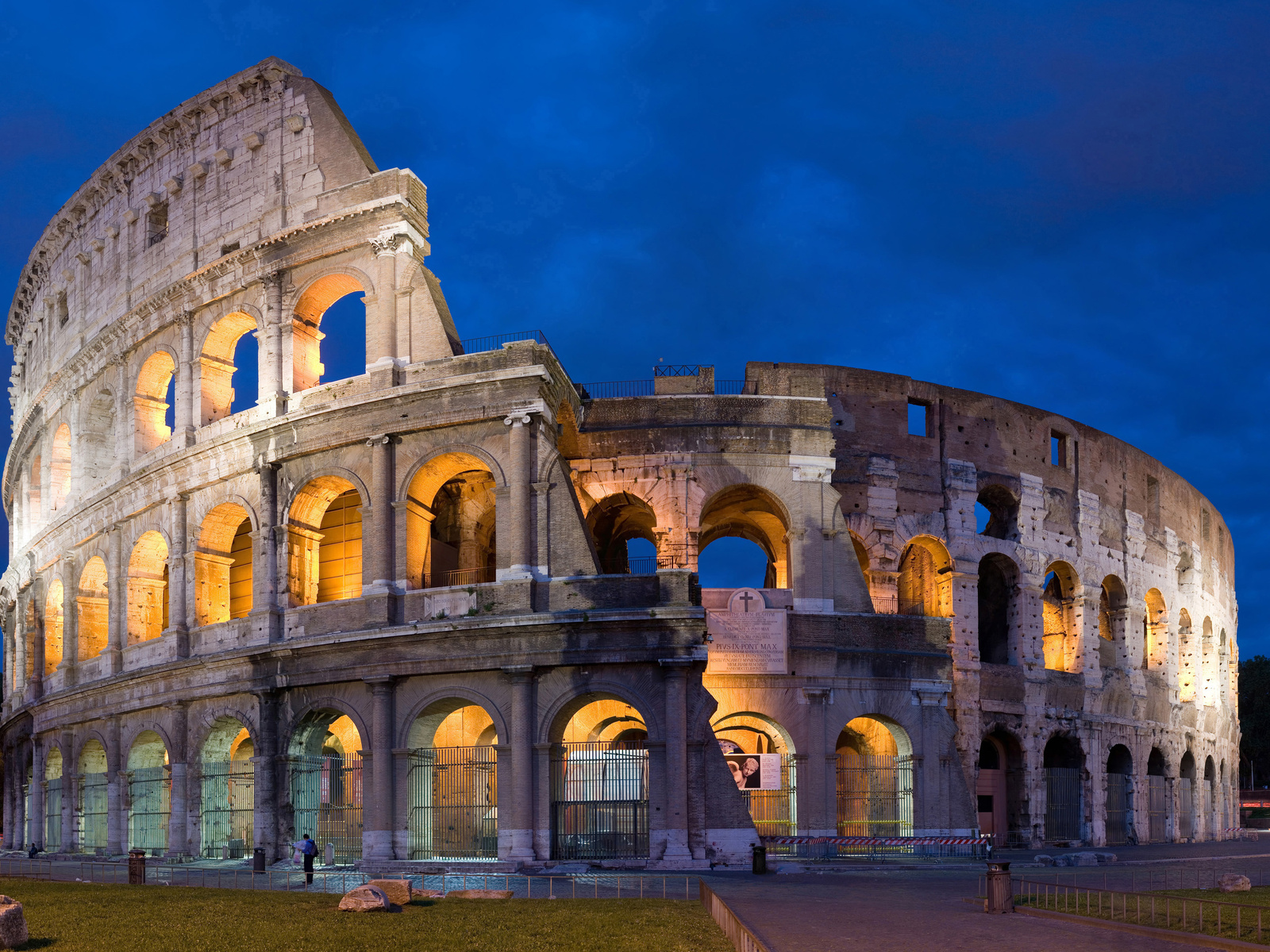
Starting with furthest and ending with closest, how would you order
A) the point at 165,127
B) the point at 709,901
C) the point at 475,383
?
the point at 165,127 < the point at 475,383 < the point at 709,901

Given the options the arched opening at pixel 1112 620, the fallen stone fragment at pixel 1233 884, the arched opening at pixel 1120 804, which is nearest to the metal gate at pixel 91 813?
the fallen stone fragment at pixel 1233 884

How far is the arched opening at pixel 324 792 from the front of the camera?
22.8m

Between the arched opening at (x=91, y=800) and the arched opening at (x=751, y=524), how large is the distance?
14.3 metres

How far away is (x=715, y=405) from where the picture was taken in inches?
1038

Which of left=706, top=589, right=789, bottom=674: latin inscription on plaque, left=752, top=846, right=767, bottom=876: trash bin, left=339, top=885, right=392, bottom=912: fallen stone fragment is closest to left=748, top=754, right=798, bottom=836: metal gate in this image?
left=706, top=589, right=789, bottom=674: latin inscription on plaque

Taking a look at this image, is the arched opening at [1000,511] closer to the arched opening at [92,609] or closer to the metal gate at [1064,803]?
the metal gate at [1064,803]

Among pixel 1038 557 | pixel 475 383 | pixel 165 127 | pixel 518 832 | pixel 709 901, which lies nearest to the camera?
pixel 709 901

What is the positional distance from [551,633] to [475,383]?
4670mm

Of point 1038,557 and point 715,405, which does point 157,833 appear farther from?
point 1038,557

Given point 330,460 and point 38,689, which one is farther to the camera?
point 38,689

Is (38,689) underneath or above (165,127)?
underneath

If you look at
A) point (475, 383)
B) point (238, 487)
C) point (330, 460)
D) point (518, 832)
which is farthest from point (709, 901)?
point (238, 487)

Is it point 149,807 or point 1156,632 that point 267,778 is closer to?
point 149,807

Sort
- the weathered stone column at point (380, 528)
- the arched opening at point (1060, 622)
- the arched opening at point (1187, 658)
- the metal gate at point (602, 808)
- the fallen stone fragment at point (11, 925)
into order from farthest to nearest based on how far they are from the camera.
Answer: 1. the arched opening at point (1187, 658)
2. the arched opening at point (1060, 622)
3. the weathered stone column at point (380, 528)
4. the metal gate at point (602, 808)
5. the fallen stone fragment at point (11, 925)
